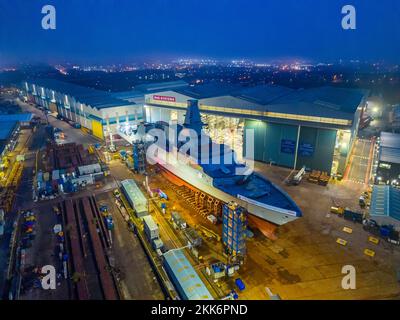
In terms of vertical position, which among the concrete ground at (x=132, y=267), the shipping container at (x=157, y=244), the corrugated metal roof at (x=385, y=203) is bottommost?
the concrete ground at (x=132, y=267)

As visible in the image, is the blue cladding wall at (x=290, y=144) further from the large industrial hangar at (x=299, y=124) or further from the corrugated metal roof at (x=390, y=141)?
the corrugated metal roof at (x=390, y=141)

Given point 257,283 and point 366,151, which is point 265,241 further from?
point 366,151

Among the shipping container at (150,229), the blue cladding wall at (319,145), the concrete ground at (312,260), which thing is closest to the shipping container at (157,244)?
the shipping container at (150,229)

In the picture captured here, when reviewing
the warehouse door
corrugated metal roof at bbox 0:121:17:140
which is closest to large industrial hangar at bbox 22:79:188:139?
the warehouse door

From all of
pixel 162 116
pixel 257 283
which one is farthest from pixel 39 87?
pixel 257 283

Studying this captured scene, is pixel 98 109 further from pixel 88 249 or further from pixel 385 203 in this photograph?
pixel 385 203
